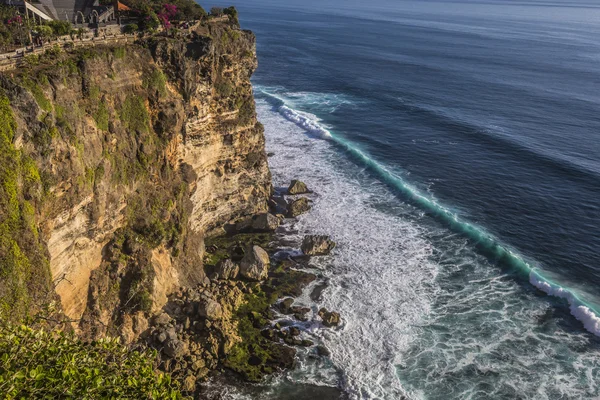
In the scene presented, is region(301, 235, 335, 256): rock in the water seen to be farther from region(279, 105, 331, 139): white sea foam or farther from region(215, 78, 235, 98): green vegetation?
region(279, 105, 331, 139): white sea foam

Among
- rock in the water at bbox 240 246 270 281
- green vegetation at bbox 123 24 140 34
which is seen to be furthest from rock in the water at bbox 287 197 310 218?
green vegetation at bbox 123 24 140 34

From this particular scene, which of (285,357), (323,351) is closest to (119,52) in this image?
(285,357)

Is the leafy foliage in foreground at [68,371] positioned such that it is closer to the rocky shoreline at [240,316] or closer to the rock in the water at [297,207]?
the rocky shoreline at [240,316]

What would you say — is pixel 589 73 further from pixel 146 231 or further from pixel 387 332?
pixel 146 231

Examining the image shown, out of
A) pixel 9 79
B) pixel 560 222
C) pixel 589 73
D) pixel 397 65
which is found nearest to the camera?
pixel 9 79

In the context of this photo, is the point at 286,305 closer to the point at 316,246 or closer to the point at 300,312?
the point at 300,312

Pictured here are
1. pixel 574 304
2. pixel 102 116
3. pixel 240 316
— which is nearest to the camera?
pixel 102 116

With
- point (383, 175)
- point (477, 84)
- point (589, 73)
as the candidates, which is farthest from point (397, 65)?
point (383, 175)
